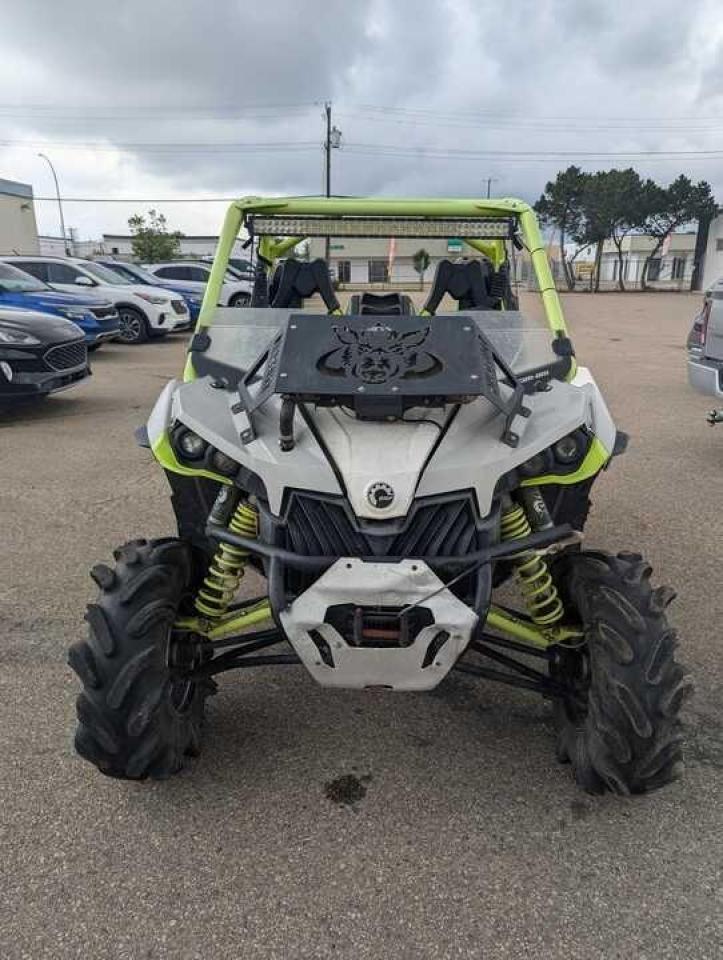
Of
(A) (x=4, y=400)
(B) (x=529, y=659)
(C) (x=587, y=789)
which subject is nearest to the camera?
(C) (x=587, y=789)

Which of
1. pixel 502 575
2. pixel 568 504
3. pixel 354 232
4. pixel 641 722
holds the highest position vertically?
pixel 354 232

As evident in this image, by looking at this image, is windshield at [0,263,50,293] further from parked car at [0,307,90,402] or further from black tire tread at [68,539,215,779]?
black tire tread at [68,539,215,779]

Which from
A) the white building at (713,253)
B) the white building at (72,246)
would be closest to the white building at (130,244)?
the white building at (72,246)

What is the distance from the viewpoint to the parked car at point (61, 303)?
10.8 metres

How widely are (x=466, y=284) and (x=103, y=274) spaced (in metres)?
13.7

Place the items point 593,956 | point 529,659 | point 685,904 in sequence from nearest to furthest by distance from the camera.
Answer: point 593,956 → point 685,904 → point 529,659

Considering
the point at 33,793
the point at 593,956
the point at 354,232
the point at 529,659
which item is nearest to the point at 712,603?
the point at 529,659

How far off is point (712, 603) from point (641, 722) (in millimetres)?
2009

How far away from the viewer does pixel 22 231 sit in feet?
154

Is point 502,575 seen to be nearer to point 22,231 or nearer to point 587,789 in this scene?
point 587,789

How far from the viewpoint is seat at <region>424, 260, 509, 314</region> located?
3934 millimetres

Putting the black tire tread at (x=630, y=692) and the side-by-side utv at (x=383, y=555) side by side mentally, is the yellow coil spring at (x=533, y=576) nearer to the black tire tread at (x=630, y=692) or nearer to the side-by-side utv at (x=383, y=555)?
the side-by-side utv at (x=383, y=555)

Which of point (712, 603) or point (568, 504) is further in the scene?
point (712, 603)

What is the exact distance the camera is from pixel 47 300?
1127 centimetres
